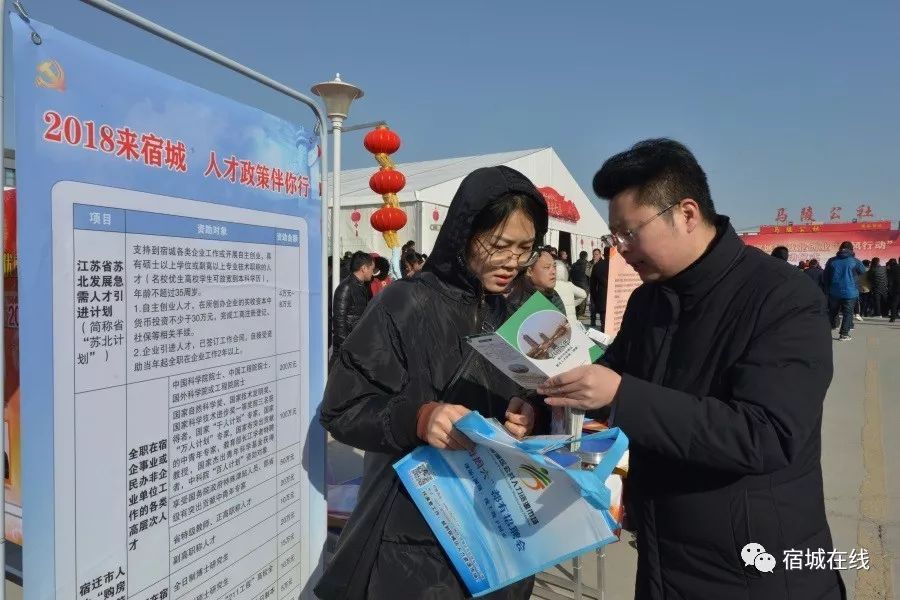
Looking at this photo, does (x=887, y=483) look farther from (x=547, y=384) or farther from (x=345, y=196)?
(x=345, y=196)

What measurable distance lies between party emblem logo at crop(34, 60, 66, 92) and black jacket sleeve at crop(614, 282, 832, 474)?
47.1 inches

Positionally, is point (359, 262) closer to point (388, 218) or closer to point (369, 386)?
point (388, 218)

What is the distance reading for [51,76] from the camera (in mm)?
1025

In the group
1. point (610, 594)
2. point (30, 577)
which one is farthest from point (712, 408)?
point (610, 594)

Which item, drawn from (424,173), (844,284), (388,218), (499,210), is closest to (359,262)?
(388,218)

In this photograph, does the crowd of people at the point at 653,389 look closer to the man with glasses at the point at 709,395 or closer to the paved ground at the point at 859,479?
the man with glasses at the point at 709,395

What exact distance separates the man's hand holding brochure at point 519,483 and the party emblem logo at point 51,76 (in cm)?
87

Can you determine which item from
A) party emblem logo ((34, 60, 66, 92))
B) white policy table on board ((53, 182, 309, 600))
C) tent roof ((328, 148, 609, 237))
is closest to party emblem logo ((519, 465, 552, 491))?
white policy table on board ((53, 182, 309, 600))

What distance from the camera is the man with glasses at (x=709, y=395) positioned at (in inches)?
47.3

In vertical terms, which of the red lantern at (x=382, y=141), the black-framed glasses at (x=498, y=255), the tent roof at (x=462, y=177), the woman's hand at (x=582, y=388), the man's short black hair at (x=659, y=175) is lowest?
the woman's hand at (x=582, y=388)

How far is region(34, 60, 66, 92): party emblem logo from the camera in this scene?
1.01 meters

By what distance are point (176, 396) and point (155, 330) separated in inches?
6.3

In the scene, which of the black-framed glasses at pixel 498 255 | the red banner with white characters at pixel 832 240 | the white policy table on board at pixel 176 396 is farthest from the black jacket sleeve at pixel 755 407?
the red banner with white characters at pixel 832 240

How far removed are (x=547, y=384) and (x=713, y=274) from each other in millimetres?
519
